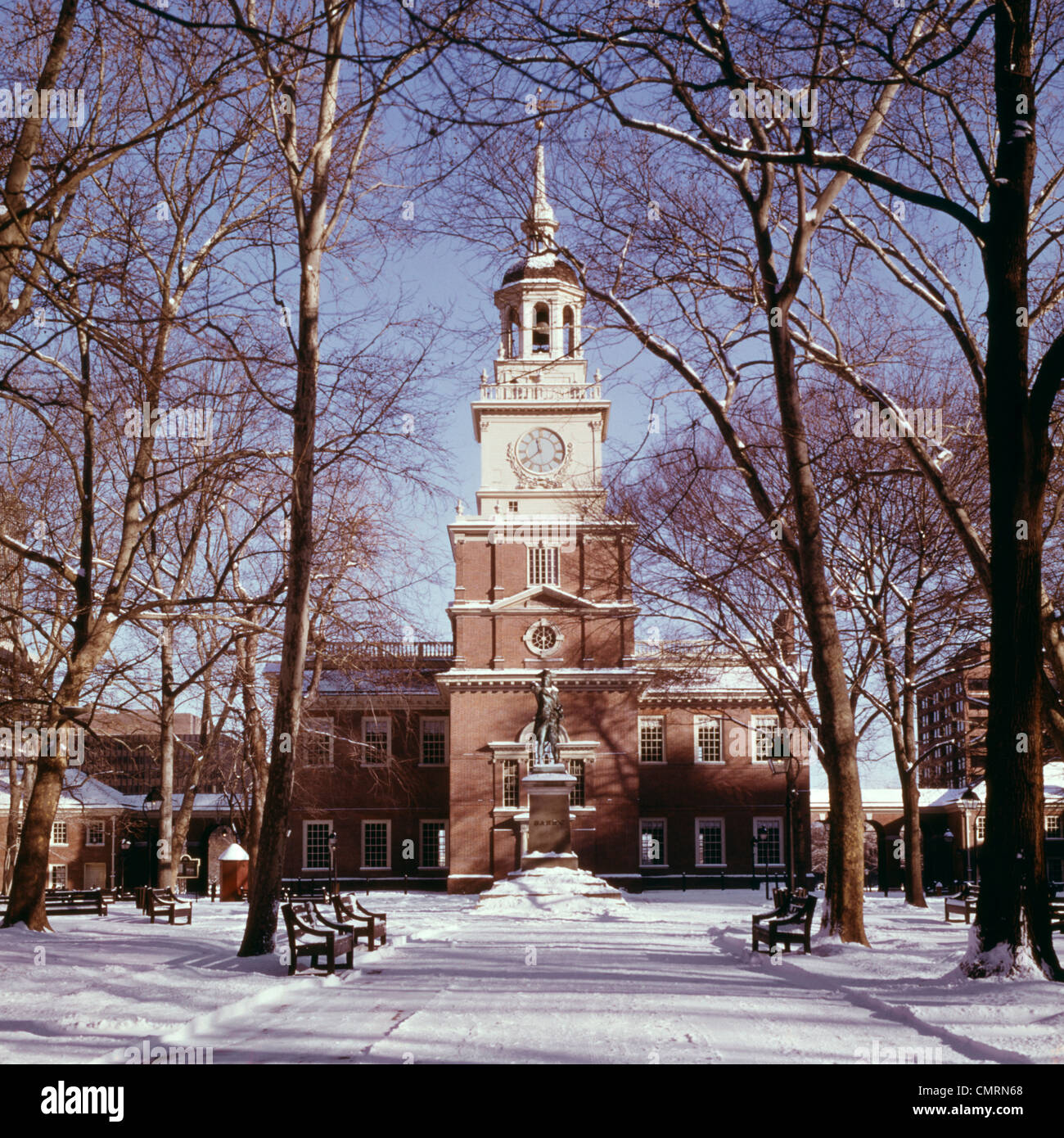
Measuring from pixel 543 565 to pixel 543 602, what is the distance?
1.82m

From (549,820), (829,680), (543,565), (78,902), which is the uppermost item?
(543,565)

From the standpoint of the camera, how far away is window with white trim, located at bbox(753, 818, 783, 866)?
54.8 metres

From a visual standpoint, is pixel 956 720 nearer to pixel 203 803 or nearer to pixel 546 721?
pixel 203 803

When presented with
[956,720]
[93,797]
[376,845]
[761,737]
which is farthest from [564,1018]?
[956,720]

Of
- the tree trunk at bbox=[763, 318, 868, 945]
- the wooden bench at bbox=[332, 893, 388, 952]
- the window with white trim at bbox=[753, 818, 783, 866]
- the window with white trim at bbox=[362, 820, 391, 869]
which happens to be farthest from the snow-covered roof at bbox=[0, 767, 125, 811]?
the tree trunk at bbox=[763, 318, 868, 945]

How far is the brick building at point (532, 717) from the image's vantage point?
4962 centimetres

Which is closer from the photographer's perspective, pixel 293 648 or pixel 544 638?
pixel 293 648

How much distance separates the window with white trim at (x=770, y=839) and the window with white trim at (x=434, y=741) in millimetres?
13603

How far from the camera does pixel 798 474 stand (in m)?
17.7

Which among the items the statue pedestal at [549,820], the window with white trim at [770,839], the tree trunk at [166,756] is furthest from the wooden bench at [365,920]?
the window with white trim at [770,839]

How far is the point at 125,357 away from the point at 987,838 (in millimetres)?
9374

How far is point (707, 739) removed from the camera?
184 feet

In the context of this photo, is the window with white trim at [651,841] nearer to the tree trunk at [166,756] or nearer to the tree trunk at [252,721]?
the tree trunk at [252,721]
